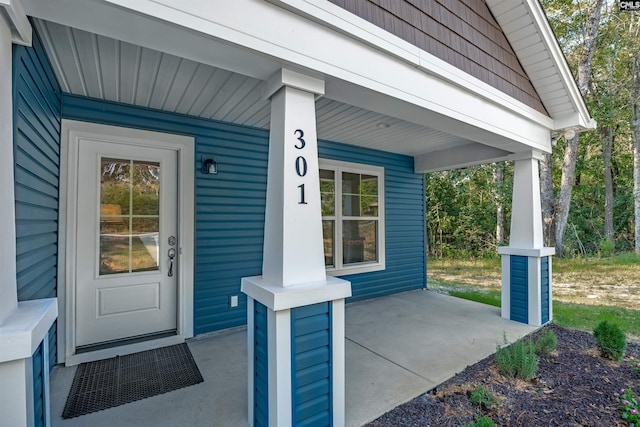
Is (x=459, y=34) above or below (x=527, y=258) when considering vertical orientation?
above

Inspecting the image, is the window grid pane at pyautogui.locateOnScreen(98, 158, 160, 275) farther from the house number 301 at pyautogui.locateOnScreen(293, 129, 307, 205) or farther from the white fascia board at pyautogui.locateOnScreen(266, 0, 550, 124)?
the white fascia board at pyautogui.locateOnScreen(266, 0, 550, 124)

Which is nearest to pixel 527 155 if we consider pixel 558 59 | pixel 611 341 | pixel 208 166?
pixel 558 59

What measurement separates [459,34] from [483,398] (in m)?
2.98

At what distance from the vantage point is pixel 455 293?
5.45 m

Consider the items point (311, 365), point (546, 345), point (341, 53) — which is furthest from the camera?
point (546, 345)

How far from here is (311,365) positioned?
5.84 feet

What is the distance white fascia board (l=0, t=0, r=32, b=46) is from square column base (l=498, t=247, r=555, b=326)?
4.71 meters

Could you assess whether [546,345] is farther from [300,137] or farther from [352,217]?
[300,137]

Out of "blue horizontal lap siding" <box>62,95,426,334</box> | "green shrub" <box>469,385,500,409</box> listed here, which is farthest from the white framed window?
"green shrub" <box>469,385,500,409</box>

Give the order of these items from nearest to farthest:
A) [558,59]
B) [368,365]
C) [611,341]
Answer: [368,365]
[611,341]
[558,59]

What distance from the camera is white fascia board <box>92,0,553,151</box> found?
143 centimetres

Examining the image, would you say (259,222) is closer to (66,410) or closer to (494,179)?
(66,410)

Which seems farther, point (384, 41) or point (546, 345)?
point (546, 345)

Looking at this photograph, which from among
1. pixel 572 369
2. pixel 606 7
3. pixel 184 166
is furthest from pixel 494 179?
pixel 184 166
